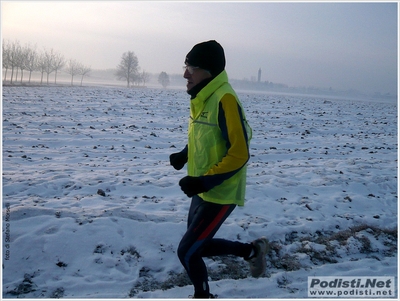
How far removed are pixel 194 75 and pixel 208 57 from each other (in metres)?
0.21

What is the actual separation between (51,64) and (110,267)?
247ft

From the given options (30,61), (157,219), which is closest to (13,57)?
(30,61)

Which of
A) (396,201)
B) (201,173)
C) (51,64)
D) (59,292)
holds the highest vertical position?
(51,64)

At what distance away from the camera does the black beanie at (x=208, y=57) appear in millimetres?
2756

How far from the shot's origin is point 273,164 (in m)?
8.24

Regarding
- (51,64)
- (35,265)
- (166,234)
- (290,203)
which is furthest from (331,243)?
(51,64)

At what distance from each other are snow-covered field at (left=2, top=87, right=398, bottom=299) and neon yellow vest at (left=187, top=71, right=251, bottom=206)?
121cm

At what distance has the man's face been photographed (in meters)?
2.81

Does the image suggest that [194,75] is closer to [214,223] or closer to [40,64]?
[214,223]

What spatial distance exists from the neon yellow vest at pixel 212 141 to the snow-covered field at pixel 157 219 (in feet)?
3.98

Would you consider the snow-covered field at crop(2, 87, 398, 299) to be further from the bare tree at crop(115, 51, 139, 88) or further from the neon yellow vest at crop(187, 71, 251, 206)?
the bare tree at crop(115, 51, 139, 88)

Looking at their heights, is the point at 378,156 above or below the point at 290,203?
above

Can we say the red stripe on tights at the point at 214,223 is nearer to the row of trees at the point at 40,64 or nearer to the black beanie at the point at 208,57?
the black beanie at the point at 208,57

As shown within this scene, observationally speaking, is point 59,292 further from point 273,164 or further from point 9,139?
point 9,139
